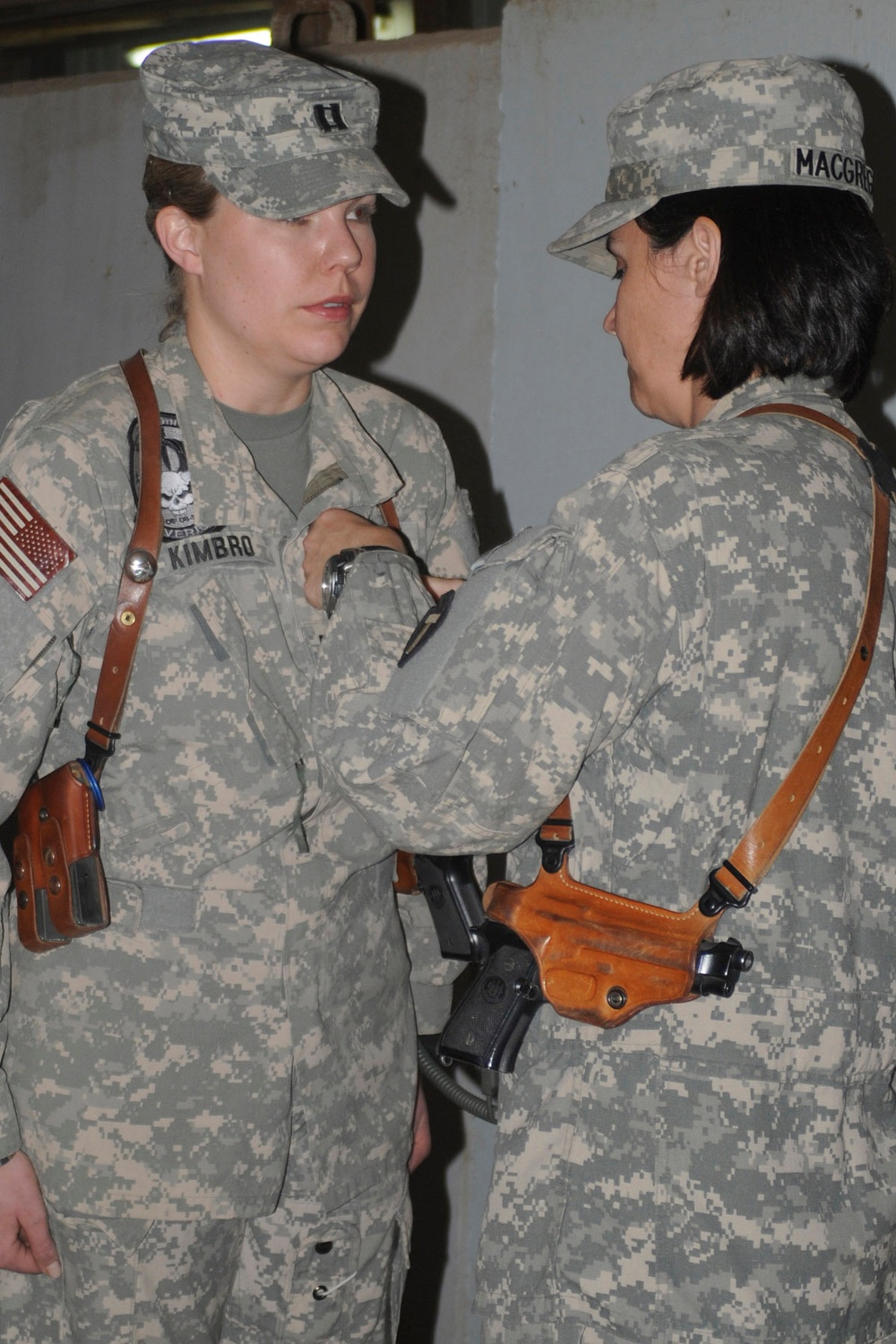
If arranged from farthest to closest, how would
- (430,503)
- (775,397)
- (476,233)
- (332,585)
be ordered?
(476,233)
(430,503)
(332,585)
(775,397)

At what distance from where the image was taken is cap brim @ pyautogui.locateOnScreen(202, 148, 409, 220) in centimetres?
140

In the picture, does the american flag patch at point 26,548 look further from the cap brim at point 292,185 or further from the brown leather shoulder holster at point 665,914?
the brown leather shoulder holster at point 665,914

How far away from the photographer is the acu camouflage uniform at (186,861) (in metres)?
1.39

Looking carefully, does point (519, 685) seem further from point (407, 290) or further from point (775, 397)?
point (407, 290)

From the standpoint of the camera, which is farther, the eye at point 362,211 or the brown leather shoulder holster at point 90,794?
the eye at point 362,211

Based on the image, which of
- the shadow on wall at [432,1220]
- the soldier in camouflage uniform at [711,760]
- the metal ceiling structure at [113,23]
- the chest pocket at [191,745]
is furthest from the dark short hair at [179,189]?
the shadow on wall at [432,1220]

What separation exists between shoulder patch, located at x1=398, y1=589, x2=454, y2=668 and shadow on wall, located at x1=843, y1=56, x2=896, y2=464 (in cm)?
94

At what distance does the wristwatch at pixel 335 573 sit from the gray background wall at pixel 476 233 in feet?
2.95

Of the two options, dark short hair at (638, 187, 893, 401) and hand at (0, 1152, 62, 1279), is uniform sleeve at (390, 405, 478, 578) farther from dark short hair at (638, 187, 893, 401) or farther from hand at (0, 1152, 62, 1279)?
hand at (0, 1152, 62, 1279)

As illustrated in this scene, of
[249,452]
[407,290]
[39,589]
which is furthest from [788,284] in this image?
[407,290]

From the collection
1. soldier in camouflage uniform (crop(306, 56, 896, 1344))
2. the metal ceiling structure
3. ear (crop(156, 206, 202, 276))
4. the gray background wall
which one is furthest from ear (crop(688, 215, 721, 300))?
the metal ceiling structure

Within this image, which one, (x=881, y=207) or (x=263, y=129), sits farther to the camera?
(x=881, y=207)

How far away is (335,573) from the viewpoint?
129 centimetres

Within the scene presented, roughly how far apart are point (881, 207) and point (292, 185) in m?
0.89
